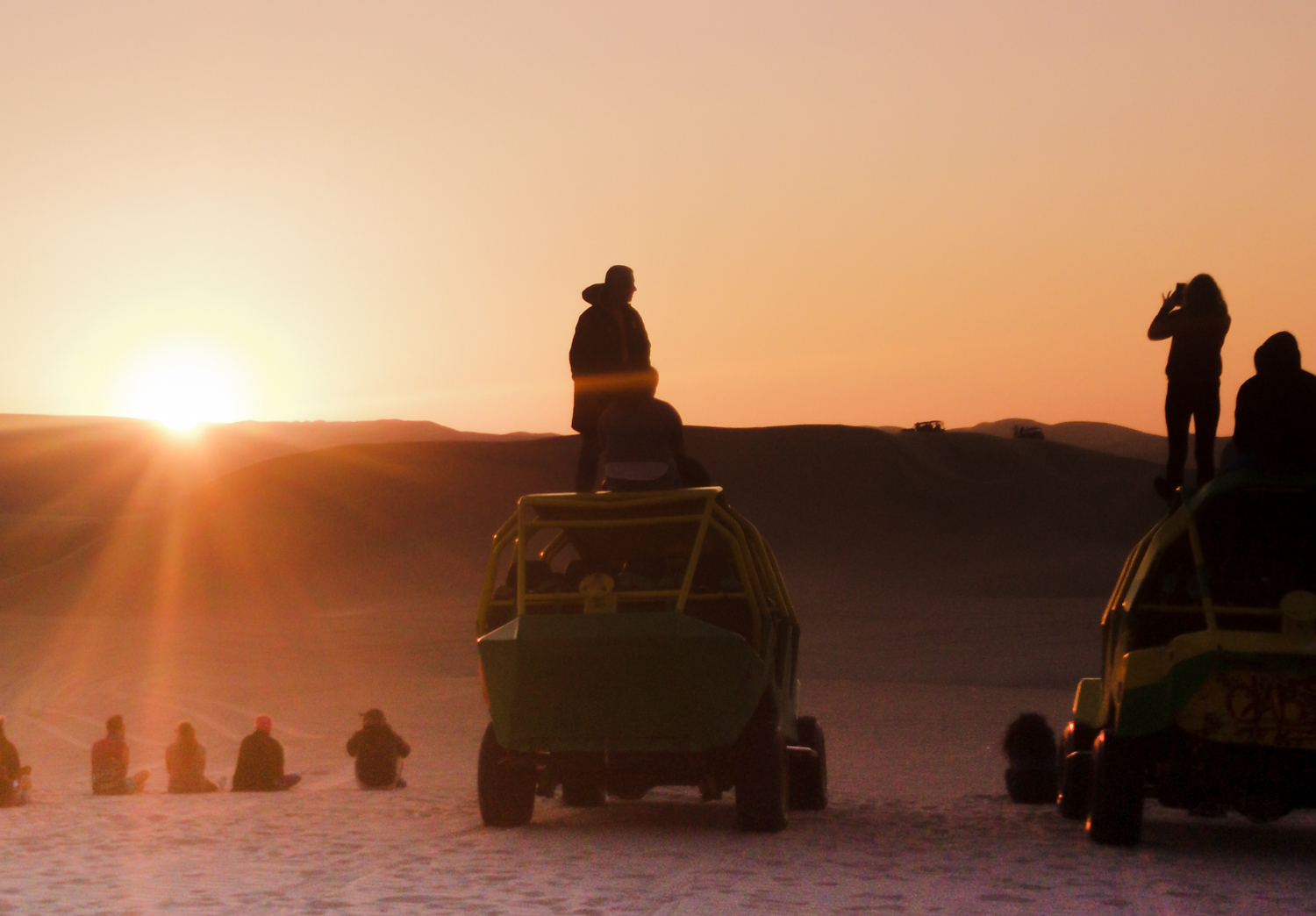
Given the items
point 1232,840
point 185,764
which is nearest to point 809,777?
point 1232,840

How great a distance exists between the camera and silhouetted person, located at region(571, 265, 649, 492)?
33.5ft

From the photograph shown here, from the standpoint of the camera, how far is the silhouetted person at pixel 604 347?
1020cm

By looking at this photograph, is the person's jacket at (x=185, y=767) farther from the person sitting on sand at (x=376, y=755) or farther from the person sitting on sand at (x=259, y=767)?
the person sitting on sand at (x=376, y=755)

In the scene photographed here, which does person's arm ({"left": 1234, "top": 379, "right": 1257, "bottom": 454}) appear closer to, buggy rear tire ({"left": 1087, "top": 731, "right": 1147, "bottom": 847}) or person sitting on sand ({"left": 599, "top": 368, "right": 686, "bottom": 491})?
buggy rear tire ({"left": 1087, "top": 731, "right": 1147, "bottom": 847})

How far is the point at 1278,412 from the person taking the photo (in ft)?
27.1

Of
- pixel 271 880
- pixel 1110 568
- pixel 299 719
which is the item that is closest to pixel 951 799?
pixel 271 880

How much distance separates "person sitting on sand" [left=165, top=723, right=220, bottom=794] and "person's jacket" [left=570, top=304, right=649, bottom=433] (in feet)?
18.3

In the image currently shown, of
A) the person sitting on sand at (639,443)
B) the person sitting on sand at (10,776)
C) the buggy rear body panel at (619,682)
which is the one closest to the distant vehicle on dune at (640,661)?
the buggy rear body panel at (619,682)

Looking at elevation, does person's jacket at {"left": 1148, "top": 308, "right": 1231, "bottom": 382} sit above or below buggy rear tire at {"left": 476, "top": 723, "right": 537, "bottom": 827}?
above

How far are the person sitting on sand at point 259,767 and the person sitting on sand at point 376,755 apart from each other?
2.26 ft

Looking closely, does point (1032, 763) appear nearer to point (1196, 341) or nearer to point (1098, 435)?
point (1196, 341)

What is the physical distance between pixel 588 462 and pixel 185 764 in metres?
5.43

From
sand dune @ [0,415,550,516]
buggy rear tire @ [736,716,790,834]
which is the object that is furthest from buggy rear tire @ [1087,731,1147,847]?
sand dune @ [0,415,550,516]

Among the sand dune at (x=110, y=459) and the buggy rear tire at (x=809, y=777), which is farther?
the sand dune at (x=110, y=459)
